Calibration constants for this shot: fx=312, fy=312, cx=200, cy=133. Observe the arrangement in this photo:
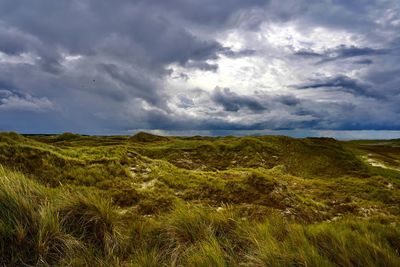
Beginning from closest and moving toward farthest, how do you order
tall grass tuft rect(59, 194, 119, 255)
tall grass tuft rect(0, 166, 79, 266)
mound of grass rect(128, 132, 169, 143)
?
tall grass tuft rect(0, 166, 79, 266), tall grass tuft rect(59, 194, 119, 255), mound of grass rect(128, 132, 169, 143)

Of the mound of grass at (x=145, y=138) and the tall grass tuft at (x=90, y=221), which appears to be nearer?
the tall grass tuft at (x=90, y=221)

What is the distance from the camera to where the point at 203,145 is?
46.0 meters

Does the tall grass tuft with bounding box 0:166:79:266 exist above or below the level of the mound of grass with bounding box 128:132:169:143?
below

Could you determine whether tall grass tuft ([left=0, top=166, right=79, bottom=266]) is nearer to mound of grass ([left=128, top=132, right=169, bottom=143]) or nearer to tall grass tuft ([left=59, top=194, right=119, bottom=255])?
tall grass tuft ([left=59, top=194, right=119, bottom=255])

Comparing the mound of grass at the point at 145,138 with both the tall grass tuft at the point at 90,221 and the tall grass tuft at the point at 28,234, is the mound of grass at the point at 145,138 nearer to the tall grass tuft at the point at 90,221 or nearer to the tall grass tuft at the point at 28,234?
the tall grass tuft at the point at 90,221

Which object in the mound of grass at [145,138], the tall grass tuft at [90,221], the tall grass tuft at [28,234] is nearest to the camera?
the tall grass tuft at [28,234]

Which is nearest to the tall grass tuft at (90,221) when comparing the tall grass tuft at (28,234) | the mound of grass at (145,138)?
the tall grass tuft at (28,234)

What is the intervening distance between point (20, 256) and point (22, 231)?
39 cm

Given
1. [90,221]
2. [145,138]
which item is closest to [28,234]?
[90,221]

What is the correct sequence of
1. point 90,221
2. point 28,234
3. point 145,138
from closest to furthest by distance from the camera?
point 28,234 < point 90,221 < point 145,138

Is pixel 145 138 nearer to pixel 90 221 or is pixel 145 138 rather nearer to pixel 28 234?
pixel 90 221

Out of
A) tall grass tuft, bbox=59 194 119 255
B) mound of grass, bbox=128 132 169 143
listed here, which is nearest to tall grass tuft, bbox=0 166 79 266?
tall grass tuft, bbox=59 194 119 255

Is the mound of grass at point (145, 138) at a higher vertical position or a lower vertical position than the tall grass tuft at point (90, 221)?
higher

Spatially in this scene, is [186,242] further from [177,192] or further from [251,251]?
[177,192]
